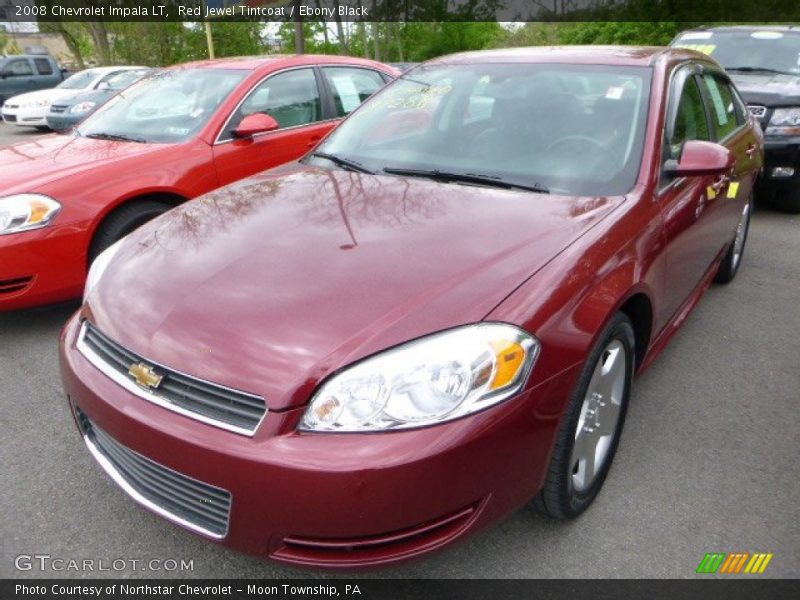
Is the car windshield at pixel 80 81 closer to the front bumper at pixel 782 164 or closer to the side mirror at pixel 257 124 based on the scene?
the side mirror at pixel 257 124

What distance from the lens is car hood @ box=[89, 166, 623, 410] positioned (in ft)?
5.68

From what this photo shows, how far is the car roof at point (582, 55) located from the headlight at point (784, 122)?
303 cm

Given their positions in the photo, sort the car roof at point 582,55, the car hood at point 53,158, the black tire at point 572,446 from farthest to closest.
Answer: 1. the car hood at point 53,158
2. the car roof at point 582,55
3. the black tire at point 572,446

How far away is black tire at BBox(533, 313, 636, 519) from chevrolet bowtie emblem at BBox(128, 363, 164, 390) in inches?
44.9

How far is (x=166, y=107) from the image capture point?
14.8 ft

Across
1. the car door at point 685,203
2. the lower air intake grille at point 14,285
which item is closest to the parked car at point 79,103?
the lower air intake grille at point 14,285

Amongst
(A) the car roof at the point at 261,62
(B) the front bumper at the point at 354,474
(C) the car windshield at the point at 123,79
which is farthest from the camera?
(C) the car windshield at the point at 123,79

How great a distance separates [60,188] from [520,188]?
2556 millimetres

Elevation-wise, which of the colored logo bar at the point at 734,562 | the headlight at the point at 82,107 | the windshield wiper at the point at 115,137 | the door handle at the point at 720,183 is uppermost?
the windshield wiper at the point at 115,137

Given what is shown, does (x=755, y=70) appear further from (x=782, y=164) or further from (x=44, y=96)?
(x=44, y=96)

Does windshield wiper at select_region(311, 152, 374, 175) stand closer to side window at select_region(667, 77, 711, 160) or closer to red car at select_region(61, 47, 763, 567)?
red car at select_region(61, 47, 763, 567)

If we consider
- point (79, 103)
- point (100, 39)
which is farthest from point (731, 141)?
point (100, 39)

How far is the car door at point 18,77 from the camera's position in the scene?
17.7 metres

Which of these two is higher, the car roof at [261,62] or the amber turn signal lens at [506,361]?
the car roof at [261,62]
